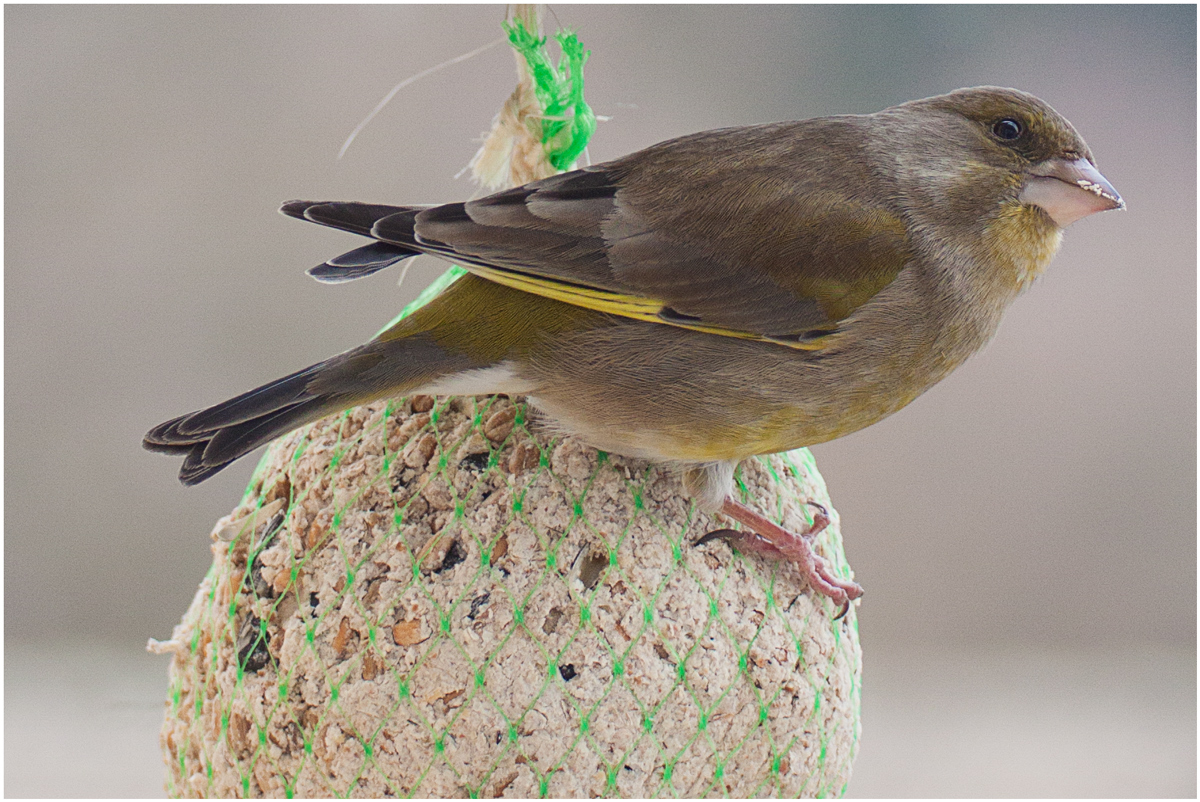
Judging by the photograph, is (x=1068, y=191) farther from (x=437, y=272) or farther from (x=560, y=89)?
(x=437, y=272)

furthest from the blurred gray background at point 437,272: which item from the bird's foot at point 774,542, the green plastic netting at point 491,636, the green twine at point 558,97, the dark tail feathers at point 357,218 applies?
the bird's foot at point 774,542

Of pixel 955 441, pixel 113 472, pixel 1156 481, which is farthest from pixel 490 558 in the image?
pixel 1156 481

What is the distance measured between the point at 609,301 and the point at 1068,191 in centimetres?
89

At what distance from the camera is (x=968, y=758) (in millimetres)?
5156

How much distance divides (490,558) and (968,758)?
12.5 feet

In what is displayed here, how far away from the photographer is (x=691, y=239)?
84.9 inches

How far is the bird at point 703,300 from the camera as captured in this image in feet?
6.93

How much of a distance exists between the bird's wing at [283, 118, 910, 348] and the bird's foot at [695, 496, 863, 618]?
1.04 feet

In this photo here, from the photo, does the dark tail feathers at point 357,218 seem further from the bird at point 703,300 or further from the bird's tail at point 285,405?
the bird's tail at point 285,405

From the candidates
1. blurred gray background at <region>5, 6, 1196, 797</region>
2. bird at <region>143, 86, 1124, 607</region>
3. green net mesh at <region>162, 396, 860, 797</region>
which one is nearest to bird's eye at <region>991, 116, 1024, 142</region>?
bird at <region>143, 86, 1124, 607</region>

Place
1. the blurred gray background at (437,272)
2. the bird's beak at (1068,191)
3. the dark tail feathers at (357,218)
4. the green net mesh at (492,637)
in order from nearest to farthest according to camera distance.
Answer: the green net mesh at (492,637) → the dark tail feathers at (357,218) → the bird's beak at (1068,191) → the blurred gray background at (437,272)

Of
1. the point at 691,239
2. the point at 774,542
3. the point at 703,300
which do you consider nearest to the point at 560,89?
the point at 691,239

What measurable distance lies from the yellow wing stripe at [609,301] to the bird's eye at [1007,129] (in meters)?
0.57

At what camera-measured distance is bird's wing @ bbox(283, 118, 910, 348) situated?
2105 millimetres
